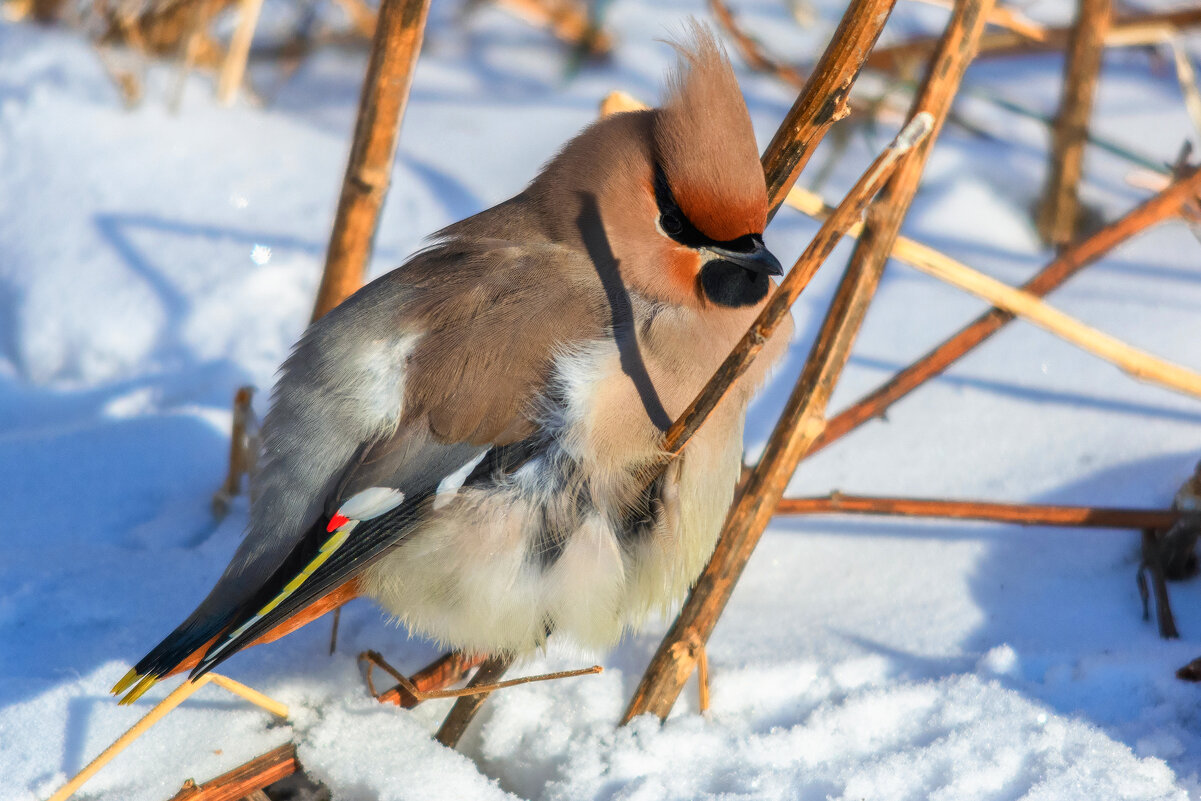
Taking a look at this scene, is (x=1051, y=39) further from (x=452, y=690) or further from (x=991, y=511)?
(x=452, y=690)

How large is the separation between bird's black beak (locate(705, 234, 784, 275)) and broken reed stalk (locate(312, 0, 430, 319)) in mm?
801

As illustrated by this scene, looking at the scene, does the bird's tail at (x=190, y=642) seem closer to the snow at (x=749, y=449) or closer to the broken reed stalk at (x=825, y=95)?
the snow at (x=749, y=449)

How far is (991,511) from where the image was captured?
2328 mm

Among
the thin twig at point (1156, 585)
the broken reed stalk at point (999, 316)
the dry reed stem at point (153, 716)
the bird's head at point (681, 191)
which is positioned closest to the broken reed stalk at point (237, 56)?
the bird's head at point (681, 191)

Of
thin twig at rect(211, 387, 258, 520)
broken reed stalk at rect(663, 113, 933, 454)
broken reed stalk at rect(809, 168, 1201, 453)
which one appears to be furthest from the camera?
thin twig at rect(211, 387, 258, 520)

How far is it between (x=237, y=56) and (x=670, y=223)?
243 centimetres

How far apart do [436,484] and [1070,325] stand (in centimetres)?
134

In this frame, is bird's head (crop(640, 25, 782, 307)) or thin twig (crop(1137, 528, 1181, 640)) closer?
bird's head (crop(640, 25, 782, 307))

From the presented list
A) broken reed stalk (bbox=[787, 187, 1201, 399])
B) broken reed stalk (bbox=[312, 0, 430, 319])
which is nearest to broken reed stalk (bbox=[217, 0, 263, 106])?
broken reed stalk (bbox=[312, 0, 430, 319])

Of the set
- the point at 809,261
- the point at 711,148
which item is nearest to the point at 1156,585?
the point at 809,261

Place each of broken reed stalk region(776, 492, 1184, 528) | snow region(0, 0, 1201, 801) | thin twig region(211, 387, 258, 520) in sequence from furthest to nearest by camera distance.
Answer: thin twig region(211, 387, 258, 520) < broken reed stalk region(776, 492, 1184, 528) < snow region(0, 0, 1201, 801)

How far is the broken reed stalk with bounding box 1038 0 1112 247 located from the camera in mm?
3269

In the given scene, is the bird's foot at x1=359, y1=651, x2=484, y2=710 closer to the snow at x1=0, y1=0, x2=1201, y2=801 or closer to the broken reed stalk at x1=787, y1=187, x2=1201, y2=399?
the snow at x1=0, y1=0, x2=1201, y2=801

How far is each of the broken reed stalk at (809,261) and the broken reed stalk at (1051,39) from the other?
2142 mm
